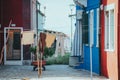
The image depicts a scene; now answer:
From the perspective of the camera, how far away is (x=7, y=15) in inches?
1412

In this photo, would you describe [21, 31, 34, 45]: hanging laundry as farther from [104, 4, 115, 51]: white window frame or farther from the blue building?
[104, 4, 115, 51]: white window frame

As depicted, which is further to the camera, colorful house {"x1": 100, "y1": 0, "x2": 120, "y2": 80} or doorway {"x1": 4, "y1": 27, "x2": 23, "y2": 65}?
doorway {"x1": 4, "y1": 27, "x2": 23, "y2": 65}

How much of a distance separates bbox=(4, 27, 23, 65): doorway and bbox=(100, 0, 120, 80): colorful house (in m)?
11.3

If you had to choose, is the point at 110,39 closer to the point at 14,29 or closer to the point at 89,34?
the point at 89,34

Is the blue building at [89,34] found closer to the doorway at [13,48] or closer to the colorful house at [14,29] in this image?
the colorful house at [14,29]

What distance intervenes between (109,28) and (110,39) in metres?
0.56

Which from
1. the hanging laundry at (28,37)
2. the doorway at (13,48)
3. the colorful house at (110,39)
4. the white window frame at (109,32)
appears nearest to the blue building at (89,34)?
the colorful house at (110,39)

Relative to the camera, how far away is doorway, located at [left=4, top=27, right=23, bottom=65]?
35656mm

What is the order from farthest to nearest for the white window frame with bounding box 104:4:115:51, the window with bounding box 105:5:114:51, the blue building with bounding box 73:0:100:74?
the blue building with bounding box 73:0:100:74, the window with bounding box 105:5:114:51, the white window frame with bounding box 104:4:115:51

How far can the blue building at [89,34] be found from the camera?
26345 millimetres

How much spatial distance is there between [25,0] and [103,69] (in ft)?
44.4

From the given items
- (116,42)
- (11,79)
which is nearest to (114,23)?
(116,42)

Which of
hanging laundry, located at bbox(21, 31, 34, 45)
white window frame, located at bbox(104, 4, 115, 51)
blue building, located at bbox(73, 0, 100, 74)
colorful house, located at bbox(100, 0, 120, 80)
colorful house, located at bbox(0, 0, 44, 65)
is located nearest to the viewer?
colorful house, located at bbox(100, 0, 120, 80)

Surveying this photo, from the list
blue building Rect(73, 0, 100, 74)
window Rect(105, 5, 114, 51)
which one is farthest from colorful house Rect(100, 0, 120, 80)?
blue building Rect(73, 0, 100, 74)
